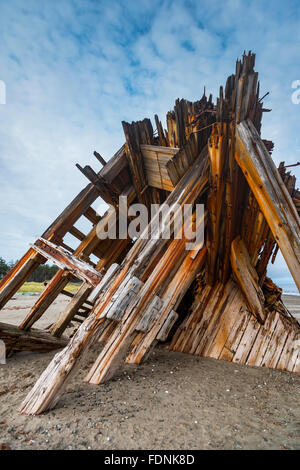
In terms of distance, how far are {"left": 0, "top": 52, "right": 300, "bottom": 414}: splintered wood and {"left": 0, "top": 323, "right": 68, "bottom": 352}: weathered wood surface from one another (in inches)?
0.8

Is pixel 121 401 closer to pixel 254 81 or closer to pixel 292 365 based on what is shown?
pixel 292 365

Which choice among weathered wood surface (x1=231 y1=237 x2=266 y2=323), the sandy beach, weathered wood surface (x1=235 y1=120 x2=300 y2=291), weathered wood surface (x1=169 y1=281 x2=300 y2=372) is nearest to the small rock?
the sandy beach

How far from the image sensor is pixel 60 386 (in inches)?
88.7

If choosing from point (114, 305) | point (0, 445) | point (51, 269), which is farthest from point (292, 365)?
point (51, 269)

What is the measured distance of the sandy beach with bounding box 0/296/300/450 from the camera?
6.07ft

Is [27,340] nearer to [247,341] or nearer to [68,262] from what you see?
[68,262]

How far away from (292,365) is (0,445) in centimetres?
429

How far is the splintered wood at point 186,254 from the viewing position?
2.67 m

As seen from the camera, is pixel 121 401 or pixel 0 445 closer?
pixel 0 445

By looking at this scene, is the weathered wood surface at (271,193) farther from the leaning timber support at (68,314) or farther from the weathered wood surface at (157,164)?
the leaning timber support at (68,314)

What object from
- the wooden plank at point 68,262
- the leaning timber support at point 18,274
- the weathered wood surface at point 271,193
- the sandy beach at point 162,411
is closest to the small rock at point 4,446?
the sandy beach at point 162,411

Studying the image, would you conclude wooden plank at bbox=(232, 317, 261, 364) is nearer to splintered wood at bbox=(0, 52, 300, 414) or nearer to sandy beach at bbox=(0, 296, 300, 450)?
splintered wood at bbox=(0, 52, 300, 414)

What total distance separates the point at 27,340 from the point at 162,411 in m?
3.05

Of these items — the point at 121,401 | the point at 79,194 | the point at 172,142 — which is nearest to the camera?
the point at 121,401
